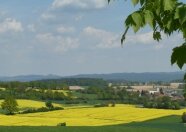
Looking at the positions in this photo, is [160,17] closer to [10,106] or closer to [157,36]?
[157,36]

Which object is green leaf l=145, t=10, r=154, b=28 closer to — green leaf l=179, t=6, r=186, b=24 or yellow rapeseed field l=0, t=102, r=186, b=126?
green leaf l=179, t=6, r=186, b=24

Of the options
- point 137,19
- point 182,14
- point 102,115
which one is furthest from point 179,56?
point 102,115

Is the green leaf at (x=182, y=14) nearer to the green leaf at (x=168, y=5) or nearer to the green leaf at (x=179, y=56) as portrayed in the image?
the green leaf at (x=168, y=5)

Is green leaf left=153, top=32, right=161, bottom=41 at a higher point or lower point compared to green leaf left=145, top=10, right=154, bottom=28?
lower

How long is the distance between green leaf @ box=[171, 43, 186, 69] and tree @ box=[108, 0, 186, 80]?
28mm

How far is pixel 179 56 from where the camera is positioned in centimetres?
288

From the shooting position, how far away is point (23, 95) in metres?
123

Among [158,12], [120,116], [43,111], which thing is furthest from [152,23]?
[43,111]

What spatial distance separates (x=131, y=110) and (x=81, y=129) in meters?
40.3

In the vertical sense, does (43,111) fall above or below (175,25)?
below

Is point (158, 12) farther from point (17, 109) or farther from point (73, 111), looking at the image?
point (17, 109)

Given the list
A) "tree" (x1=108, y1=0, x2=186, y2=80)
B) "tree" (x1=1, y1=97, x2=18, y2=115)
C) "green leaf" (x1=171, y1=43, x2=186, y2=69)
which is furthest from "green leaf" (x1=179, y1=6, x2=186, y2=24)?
"tree" (x1=1, y1=97, x2=18, y2=115)

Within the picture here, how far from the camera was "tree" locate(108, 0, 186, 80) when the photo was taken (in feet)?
8.29

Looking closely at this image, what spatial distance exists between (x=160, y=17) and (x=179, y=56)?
0.33 metres
